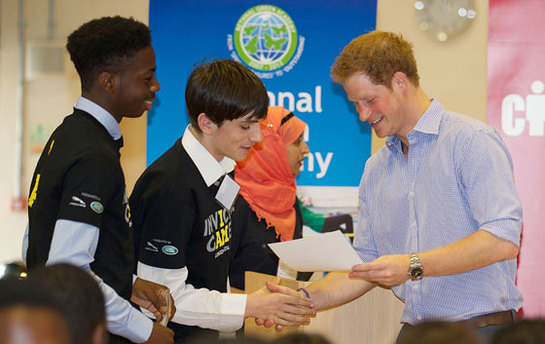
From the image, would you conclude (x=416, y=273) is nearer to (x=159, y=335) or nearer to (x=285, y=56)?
(x=159, y=335)

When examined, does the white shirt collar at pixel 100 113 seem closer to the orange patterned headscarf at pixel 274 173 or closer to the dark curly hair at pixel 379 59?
the dark curly hair at pixel 379 59

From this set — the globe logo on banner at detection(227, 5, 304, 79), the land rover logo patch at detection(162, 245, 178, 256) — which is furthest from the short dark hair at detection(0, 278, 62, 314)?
the globe logo on banner at detection(227, 5, 304, 79)

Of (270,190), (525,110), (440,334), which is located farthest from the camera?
(525,110)

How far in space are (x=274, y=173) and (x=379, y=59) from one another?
1.72 m

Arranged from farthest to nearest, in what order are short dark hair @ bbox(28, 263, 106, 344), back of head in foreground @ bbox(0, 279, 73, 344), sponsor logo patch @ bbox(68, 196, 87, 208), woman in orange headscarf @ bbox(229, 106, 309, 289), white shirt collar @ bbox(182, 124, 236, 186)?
woman in orange headscarf @ bbox(229, 106, 309, 289) < white shirt collar @ bbox(182, 124, 236, 186) < sponsor logo patch @ bbox(68, 196, 87, 208) < short dark hair @ bbox(28, 263, 106, 344) < back of head in foreground @ bbox(0, 279, 73, 344)

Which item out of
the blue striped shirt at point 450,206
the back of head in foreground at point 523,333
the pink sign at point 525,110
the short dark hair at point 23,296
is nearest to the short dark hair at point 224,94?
the blue striped shirt at point 450,206

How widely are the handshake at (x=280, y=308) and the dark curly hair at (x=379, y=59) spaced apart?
2.86 feet

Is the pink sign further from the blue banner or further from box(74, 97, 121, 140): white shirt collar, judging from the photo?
box(74, 97, 121, 140): white shirt collar

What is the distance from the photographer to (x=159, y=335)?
2094mm

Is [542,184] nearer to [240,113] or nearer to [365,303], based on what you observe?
[365,303]

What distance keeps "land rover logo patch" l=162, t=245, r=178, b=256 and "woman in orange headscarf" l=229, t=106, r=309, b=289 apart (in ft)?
3.92

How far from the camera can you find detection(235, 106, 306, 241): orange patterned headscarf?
3912 mm

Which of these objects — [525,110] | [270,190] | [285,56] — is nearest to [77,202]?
[270,190]

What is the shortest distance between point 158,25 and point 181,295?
321cm
